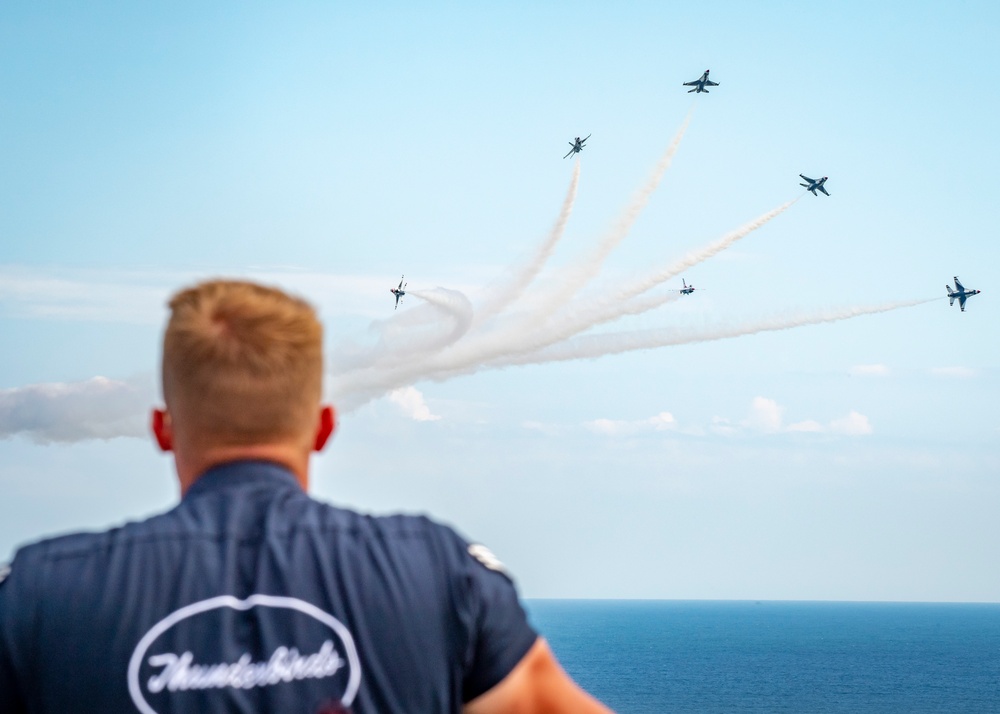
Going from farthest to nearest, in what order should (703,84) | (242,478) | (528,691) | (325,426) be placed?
(703,84) < (325,426) < (242,478) < (528,691)

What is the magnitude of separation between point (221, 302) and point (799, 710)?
7815 inches

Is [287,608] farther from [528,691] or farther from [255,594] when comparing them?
[528,691]

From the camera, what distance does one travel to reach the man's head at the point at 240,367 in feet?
10.0

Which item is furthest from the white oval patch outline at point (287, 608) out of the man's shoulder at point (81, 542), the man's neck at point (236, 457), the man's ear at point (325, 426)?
the man's ear at point (325, 426)

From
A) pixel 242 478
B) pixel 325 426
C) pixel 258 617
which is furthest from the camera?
pixel 325 426

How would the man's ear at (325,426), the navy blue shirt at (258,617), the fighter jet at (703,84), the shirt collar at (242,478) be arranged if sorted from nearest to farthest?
the navy blue shirt at (258,617) < the shirt collar at (242,478) < the man's ear at (325,426) < the fighter jet at (703,84)

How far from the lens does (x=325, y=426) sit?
3465mm

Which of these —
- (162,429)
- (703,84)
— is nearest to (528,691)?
(162,429)

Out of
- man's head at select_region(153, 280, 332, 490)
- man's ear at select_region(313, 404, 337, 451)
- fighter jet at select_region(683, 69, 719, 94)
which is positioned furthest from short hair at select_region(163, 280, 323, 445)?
fighter jet at select_region(683, 69, 719, 94)

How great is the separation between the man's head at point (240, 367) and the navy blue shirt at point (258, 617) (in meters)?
0.23

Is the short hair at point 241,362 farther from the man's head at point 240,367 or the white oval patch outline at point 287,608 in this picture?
the white oval patch outline at point 287,608

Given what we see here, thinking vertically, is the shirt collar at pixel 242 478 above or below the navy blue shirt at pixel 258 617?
above

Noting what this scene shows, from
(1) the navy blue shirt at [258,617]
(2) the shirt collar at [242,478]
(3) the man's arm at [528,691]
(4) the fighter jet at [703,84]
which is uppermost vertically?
(4) the fighter jet at [703,84]

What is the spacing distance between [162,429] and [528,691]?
136 centimetres
